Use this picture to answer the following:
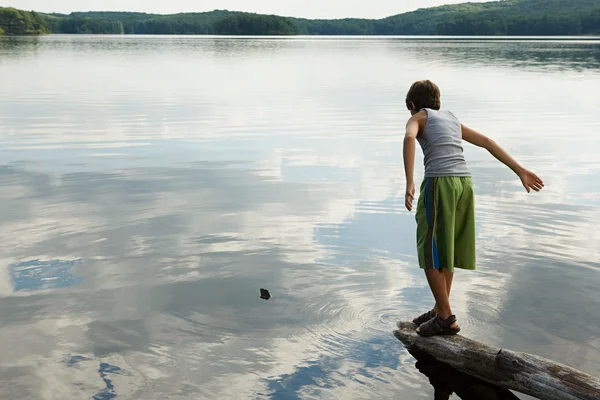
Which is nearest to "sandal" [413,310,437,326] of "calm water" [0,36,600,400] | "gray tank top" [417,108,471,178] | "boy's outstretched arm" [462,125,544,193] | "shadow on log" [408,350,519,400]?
"calm water" [0,36,600,400]

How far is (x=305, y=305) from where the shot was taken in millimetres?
8148

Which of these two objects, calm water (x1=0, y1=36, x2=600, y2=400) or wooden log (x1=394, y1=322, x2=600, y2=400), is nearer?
wooden log (x1=394, y1=322, x2=600, y2=400)

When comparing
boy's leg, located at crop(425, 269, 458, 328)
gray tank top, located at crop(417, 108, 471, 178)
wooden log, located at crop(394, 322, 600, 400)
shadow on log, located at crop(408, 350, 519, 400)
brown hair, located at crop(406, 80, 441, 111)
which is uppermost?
brown hair, located at crop(406, 80, 441, 111)

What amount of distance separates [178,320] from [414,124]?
2.99 m

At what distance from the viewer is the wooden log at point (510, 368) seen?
18.6ft

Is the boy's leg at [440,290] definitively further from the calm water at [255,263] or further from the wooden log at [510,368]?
the calm water at [255,263]

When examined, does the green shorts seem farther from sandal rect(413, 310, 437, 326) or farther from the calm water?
the calm water

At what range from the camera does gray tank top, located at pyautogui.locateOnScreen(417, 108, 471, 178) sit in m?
6.74

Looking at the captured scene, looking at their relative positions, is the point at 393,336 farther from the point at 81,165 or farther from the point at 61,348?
the point at 81,165

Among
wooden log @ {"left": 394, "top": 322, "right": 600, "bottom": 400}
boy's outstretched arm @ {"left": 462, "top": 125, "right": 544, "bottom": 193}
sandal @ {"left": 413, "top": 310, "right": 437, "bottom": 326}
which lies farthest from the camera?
sandal @ {"left": 413, "top": 310, "right": 437, "bottom": 326}

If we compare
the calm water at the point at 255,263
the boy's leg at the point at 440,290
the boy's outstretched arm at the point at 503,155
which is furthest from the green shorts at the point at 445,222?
the calm water at the point at 255,263

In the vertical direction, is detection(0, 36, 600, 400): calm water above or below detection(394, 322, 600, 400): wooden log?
below

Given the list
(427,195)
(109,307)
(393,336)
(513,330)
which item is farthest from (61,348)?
(513,330)

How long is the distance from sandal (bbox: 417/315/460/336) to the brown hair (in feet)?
6.09
